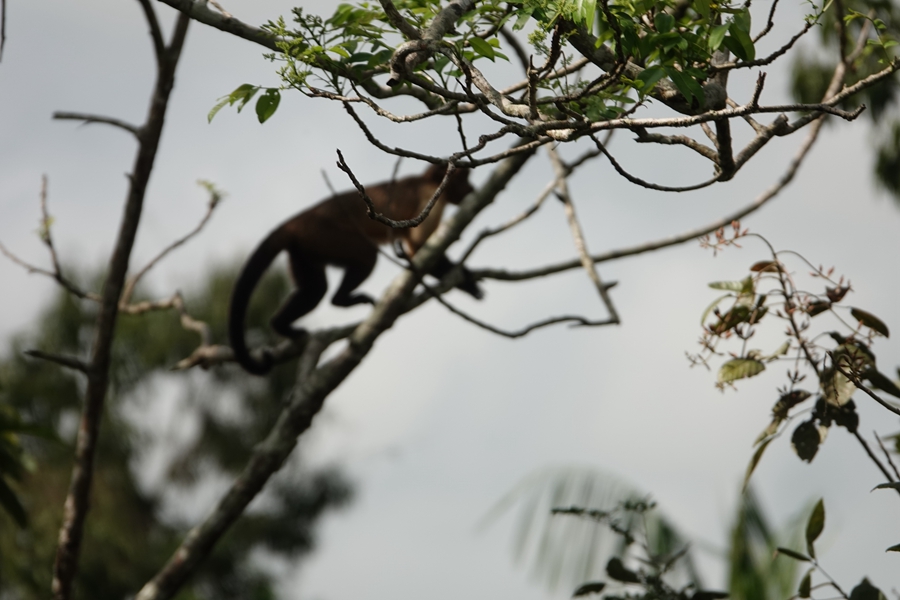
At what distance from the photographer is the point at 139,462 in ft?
58.1

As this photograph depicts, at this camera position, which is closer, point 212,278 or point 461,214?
point 461,214

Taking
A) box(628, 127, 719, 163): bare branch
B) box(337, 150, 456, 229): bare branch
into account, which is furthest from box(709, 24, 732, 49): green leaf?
box(337, 150, 456, 229): bare branch

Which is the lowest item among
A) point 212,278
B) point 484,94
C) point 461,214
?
point 484,94

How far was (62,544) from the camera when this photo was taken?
4.03 metres

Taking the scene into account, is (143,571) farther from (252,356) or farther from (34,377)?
(252,356)

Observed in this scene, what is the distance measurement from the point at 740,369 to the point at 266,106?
153cm

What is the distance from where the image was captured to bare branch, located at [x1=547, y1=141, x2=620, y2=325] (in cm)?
417

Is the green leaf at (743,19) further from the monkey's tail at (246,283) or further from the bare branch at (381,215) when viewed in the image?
the monkey's tail at (246,283)

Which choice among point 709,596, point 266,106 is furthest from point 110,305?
point 709,596

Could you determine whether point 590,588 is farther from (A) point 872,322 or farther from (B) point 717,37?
(B) point 717,37

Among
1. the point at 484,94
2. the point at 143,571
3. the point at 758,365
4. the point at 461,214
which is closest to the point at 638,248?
the point at 461,214

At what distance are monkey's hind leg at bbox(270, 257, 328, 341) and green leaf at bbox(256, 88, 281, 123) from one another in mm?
3668

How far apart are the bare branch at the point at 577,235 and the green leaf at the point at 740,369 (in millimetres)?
1344

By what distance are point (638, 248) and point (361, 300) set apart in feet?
7.33
